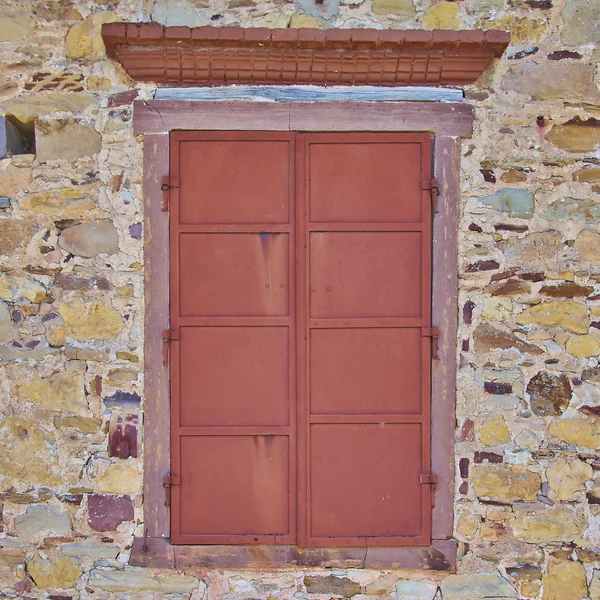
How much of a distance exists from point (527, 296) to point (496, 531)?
117 cm

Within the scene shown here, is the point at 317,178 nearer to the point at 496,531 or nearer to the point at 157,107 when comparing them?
the point at 157,107

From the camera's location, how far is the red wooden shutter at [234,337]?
313 centimetres

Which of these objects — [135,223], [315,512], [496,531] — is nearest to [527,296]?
[496,531]

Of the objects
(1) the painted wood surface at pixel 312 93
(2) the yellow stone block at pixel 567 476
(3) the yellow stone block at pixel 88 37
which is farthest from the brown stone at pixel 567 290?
(3) the yellow stone block at pixel 88 37

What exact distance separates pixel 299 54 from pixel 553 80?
1.26m

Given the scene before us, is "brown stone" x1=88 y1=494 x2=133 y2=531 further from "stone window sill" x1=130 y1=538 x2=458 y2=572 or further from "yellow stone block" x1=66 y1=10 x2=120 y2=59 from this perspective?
"yellow stone block" x1=66 y1=10 x2=120 y2=59

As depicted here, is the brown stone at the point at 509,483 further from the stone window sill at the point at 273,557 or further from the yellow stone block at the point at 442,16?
the yellow stone block at the point at 442,16

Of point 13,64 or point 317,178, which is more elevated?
point 13,64

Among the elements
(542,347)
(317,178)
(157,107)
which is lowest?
(542,347)

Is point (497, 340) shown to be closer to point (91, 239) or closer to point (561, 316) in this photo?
point (561, 316)

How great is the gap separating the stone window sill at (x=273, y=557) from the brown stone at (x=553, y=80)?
227 centimetres

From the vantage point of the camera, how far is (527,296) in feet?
10.2

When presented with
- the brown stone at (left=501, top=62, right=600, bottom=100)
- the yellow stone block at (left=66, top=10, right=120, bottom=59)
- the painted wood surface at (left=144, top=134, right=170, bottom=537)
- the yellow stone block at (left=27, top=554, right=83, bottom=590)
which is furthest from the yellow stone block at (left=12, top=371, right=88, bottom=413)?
the brown stone at (left=501, top=62, right=600, bottom=100)

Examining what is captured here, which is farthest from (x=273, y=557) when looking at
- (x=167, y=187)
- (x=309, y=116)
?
(x=309, y=116)
